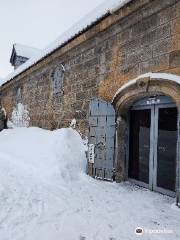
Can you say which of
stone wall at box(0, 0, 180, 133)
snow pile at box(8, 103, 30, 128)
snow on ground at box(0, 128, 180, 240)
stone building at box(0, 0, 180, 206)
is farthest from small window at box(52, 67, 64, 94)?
snow pile at box(8, 103, 30, 128)

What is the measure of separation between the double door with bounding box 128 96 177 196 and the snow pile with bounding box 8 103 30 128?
639cm

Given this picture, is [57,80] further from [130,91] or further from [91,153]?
[130,91]

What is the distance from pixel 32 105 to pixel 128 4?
6436mm

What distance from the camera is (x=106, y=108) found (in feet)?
18.6

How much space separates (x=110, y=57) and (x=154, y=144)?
7.39 feet

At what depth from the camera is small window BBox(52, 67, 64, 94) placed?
8.04 meters

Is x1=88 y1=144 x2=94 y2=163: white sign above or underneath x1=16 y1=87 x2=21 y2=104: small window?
underneath

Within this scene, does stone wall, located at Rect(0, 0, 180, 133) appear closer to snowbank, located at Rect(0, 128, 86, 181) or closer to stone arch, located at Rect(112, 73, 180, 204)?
stone arch, located at Rect(112, 73, 180, 204)

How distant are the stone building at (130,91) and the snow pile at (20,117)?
12.9 feet

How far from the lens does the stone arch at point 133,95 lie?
424cm

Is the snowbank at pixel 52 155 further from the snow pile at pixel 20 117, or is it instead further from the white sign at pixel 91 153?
the snow pile at pixel 20 117

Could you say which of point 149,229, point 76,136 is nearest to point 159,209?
point 149,229

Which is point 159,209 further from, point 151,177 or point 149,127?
point 149,127

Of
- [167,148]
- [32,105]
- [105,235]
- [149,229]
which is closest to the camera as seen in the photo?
[105,235]
